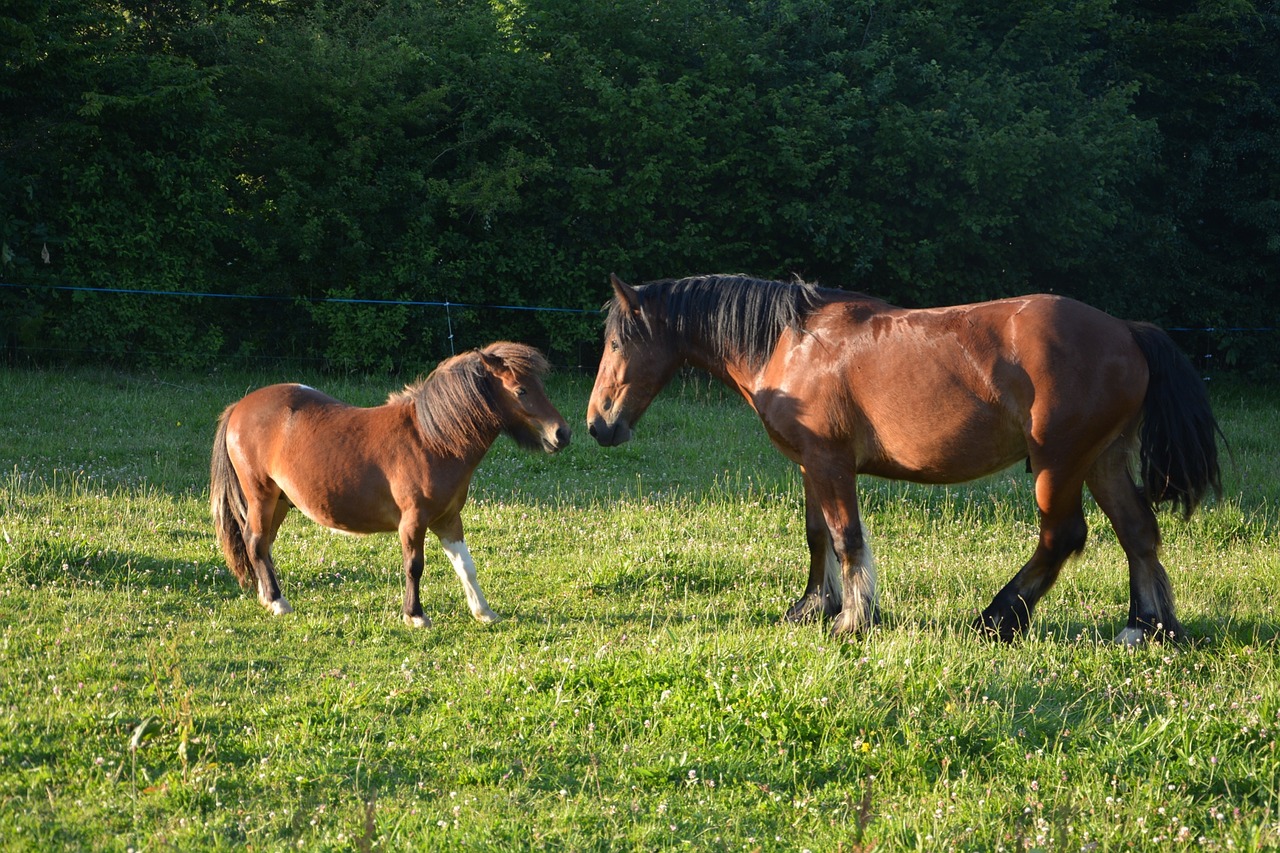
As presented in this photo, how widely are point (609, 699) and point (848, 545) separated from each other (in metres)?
1.95

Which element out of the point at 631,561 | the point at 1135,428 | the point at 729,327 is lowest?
the point at 631,561

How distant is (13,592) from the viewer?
6695 mm

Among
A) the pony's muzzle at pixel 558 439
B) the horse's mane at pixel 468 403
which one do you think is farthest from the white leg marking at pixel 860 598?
the horse's mane at pixel 468 403

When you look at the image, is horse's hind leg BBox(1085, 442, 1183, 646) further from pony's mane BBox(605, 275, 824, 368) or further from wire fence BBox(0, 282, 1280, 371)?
wire fence BBox(0, 282, 1280, 371)

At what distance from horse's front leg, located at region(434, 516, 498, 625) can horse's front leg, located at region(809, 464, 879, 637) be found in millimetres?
2086

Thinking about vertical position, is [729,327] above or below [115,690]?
above

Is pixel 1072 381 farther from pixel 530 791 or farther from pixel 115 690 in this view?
pixel 115 690

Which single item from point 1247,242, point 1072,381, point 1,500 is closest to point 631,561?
point 1072,381

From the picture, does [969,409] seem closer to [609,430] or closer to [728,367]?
[728,367]

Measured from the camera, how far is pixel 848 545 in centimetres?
638

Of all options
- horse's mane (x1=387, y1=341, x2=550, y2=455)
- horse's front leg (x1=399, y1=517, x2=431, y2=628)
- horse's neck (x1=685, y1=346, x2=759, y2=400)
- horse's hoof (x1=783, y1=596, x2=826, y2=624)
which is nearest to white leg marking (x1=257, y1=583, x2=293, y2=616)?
horse's front leg (x1=399, y1=517, x2=431, y2=628)

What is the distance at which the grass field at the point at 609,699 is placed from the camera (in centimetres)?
398

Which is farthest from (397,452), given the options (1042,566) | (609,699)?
(1042,566)

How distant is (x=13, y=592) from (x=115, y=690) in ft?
6.82
